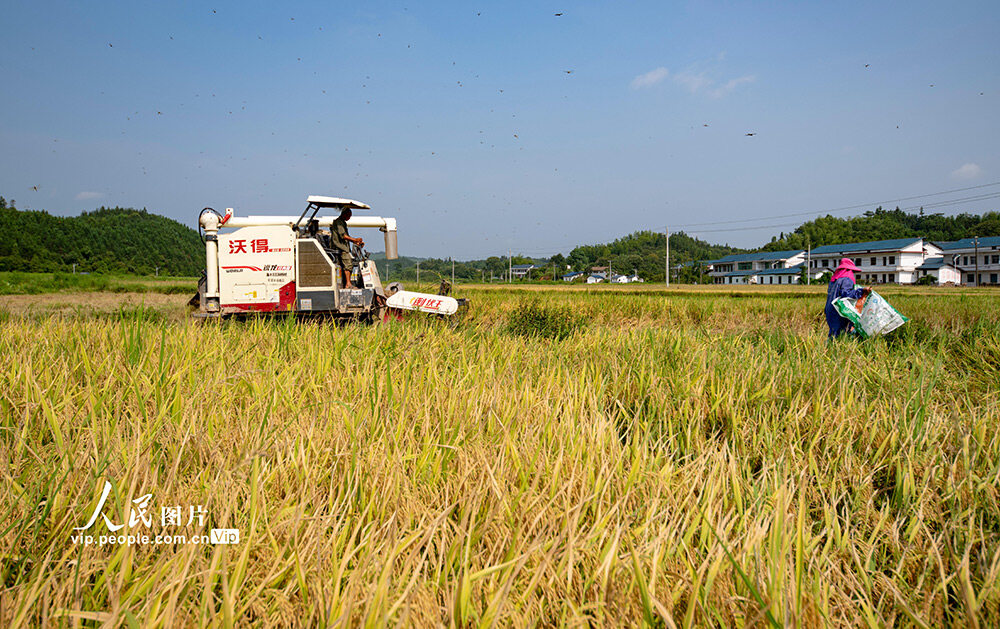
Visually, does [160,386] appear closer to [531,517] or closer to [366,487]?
[366,487]

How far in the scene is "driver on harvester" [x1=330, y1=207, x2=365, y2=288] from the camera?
807 cm

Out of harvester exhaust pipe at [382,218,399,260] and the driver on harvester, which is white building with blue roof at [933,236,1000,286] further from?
the driver on harvester

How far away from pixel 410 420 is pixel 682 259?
462 feet

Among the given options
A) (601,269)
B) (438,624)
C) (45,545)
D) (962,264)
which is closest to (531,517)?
(438,624)

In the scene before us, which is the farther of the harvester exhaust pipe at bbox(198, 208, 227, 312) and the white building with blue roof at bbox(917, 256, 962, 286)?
the white building with blue roof at bbox(917, 256, 962, 286)

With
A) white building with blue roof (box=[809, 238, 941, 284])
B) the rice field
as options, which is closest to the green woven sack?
the rice field

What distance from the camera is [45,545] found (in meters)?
1.32

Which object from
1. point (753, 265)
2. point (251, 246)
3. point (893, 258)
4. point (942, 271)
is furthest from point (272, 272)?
point (753, 265)

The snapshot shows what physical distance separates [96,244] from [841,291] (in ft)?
269

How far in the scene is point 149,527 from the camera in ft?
4.58

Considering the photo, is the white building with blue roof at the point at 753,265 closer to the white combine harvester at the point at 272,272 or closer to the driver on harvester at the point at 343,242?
the driver on harvester at the point at 343,242

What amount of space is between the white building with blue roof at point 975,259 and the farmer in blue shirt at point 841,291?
72227 mm

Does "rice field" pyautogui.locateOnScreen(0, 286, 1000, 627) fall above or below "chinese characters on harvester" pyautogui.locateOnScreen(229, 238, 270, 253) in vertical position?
below

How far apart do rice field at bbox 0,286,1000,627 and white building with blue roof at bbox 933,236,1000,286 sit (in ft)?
252
